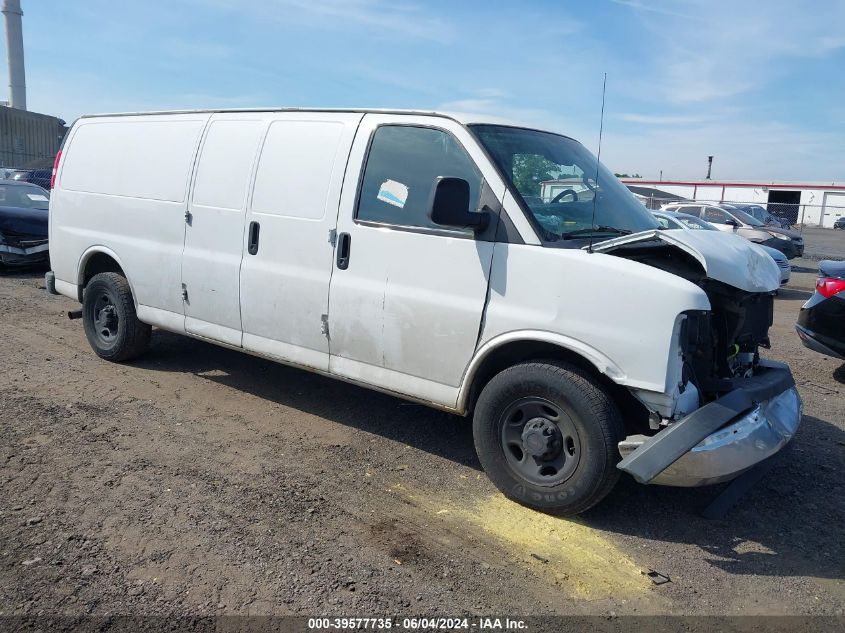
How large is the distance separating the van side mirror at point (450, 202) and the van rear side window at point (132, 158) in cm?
262

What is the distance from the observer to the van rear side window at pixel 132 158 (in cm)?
565

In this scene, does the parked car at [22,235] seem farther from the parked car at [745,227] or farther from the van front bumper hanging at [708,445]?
the parked car at [745,227]

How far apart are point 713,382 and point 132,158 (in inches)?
198

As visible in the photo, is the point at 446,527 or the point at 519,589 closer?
the point at 519,589

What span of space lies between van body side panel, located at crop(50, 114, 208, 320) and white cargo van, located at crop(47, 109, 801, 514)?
0.11 feet

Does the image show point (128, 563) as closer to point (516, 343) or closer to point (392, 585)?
point (392, 585)

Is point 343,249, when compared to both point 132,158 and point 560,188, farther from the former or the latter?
point 132,158

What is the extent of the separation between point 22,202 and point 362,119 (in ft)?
34.5

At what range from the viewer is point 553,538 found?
12.1 ft

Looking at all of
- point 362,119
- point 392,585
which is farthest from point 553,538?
point 362,119

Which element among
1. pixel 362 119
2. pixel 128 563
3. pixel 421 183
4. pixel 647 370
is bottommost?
pixel 128 563

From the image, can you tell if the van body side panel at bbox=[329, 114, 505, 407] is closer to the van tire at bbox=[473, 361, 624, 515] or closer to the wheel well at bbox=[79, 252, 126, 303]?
the van tire at bbox=[473, 361, 624, 515]

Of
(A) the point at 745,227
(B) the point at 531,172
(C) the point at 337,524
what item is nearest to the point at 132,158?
(B) the point at 531,172

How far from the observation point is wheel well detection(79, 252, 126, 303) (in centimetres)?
640
